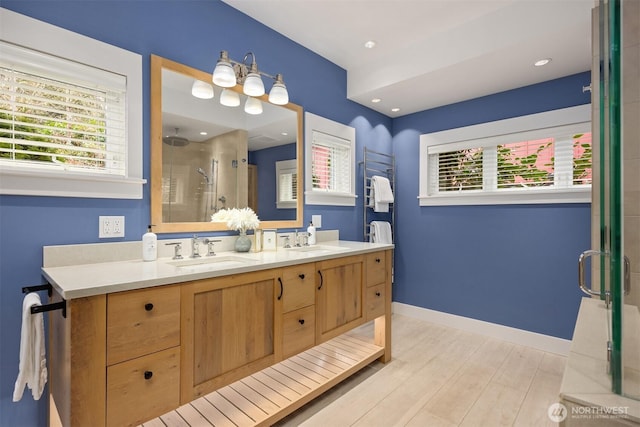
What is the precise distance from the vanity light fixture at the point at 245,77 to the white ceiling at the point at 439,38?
44 cm

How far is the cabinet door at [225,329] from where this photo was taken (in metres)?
1.32

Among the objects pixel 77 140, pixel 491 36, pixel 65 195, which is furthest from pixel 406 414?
pixel 491 36

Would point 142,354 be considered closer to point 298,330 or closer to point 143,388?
point 143,388

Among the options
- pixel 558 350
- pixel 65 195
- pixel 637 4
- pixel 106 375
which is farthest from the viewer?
pixel 558 350

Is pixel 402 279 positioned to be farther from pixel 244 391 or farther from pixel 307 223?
pixel 244 391

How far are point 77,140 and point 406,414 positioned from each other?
90.9 inches

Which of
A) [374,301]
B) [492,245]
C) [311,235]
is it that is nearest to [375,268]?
[374,301]

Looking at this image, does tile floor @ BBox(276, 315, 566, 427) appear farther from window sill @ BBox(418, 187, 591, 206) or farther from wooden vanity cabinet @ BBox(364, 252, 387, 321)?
window sill @ BBox(418, 187, 591, 206)

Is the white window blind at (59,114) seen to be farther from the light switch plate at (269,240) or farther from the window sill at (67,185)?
the light switch plate at (269,240)

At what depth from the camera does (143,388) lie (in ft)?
3.91

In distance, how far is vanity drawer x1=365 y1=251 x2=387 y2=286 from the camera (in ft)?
7.70

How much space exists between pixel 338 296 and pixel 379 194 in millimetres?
1492

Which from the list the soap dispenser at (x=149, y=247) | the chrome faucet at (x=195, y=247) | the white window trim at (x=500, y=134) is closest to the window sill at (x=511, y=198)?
the white window trim at (x=500, y=134)

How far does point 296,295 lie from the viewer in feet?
5.90
